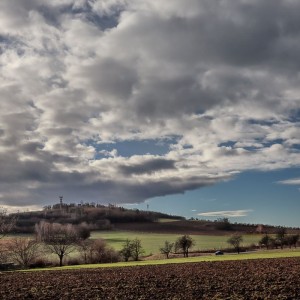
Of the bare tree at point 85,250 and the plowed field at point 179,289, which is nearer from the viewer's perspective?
the plowed field at point 179,289

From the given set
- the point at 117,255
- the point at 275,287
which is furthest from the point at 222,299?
the point at 117,255

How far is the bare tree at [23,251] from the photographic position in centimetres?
11246

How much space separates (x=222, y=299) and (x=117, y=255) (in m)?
98.9

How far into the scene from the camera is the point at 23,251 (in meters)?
113

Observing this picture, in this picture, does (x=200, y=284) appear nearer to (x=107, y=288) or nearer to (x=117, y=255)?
(x=107, y=288)

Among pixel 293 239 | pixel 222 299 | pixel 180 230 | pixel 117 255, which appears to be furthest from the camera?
pixel 180 230

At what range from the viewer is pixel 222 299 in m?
31.2

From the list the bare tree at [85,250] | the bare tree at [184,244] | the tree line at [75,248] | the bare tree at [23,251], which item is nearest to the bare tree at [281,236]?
the tree line at [75,248]

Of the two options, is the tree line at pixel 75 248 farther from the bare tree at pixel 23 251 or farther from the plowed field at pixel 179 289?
the plowed field at pixel 179 289

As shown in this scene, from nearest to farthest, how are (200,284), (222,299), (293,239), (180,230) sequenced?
(222,299) → (200,284) → (293,239) → (180,230)

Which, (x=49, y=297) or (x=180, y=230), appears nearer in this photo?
(x=49, y=297)

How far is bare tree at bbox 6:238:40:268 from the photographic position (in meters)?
112

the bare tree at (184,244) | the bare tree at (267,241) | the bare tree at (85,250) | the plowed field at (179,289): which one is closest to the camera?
the plowed field at (179,289)

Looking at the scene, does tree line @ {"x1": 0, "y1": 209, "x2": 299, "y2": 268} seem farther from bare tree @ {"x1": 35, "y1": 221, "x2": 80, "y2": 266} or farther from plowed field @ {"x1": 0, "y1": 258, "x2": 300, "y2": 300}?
plowed field @ {"x1": 0, "y1": 258, "x2": 300, "y2": 300}
